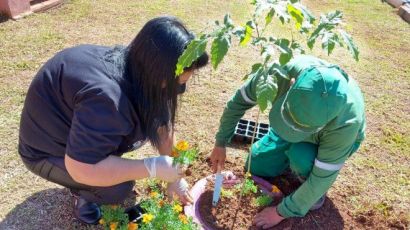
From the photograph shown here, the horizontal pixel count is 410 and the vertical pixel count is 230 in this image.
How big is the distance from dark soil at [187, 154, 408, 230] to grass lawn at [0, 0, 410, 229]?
0.05 ft

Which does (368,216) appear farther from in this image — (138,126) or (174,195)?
(138,126)

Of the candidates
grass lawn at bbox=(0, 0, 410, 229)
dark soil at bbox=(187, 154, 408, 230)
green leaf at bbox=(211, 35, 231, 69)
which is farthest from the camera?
grass lawn at bbox=(0, 0, 410, 229)

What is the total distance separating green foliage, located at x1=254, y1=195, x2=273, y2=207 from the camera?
208 cm

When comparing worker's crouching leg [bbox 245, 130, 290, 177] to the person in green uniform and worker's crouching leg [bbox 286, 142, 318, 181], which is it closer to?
the person in green uniform

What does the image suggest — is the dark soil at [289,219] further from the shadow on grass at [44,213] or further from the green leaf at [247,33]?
the green leaf at [247,33]

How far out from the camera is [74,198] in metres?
2.14

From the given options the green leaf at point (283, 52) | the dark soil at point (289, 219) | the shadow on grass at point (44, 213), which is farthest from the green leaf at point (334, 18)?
the shadow on grass at point (44, 213)

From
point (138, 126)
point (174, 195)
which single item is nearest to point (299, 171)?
point (174, 195)

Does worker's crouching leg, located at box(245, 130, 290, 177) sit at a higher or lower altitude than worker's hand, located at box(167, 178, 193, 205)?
lower

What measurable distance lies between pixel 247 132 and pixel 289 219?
2.57 ft

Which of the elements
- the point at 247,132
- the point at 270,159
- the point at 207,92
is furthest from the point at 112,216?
the point at 207,92

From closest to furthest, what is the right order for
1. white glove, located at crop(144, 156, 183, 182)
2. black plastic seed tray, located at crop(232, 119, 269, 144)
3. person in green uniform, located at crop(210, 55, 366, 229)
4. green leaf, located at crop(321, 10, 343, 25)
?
green leaf, located at crop(321, 10, 343, 25) < person in green uniform, located at crop(210, 55, 366, 229) < white glove, located at crop(144, 156, 183, 182) < black plastic seed tray, located at crop(232, 119, 269, 144)

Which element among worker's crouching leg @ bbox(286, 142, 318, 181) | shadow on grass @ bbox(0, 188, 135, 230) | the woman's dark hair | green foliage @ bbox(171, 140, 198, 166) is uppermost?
the woman's dark hair

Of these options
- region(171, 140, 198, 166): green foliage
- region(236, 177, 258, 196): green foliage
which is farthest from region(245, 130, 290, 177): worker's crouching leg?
region(171, 140, 198, 166): green foliage
